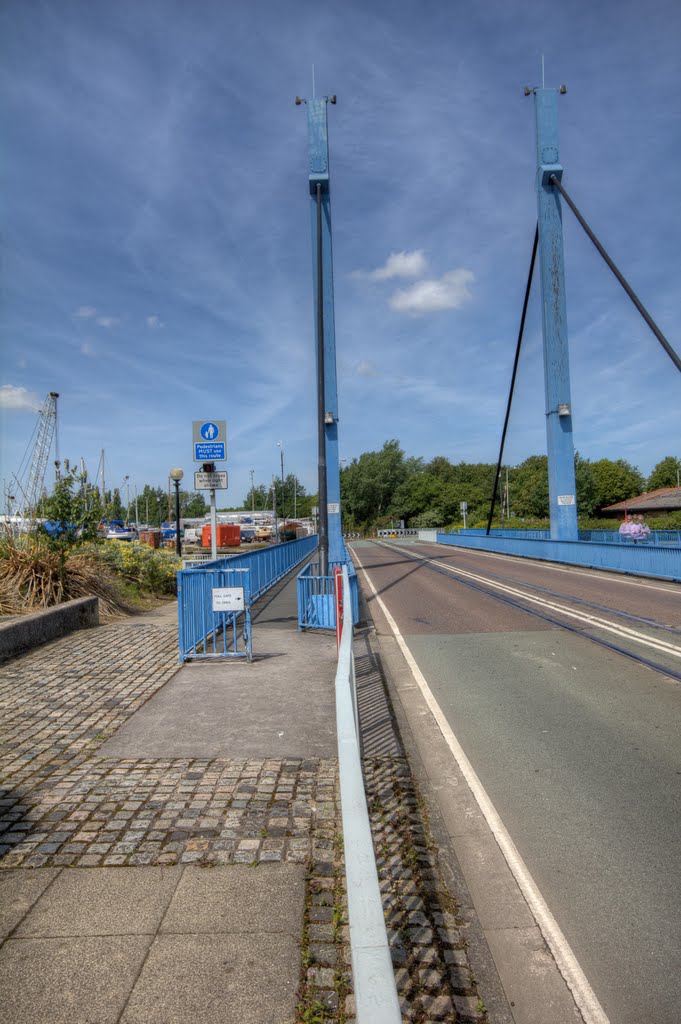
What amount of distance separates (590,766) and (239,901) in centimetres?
313

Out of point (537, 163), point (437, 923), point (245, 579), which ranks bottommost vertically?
point (437, 923)

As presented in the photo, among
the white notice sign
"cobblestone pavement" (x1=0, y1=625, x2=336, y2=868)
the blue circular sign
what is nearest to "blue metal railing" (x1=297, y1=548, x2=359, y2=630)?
the white notice sign

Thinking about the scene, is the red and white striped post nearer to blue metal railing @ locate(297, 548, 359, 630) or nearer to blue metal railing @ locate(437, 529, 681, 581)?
blue metal railing @ locate(297, 548, 359, 630)

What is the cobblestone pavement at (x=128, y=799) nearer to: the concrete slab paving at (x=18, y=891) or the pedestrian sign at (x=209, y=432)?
the concrete slab paving at (x=18, y=891)

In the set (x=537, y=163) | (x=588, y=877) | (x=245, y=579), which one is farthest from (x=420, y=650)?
(x=537, y=163)

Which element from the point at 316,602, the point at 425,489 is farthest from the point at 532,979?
the point at 425,489

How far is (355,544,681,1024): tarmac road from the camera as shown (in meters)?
3.16

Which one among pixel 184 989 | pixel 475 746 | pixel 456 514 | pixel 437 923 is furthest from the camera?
pixel 456 514

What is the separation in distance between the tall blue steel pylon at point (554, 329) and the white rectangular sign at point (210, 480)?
22.8 m

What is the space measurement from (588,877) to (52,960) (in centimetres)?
275

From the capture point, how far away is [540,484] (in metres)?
94.9

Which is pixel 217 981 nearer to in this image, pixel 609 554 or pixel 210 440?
pixel 210 440

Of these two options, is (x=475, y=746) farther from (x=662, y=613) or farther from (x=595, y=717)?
(x=662, y=613)

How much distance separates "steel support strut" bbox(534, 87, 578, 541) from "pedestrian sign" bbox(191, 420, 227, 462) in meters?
22.6
